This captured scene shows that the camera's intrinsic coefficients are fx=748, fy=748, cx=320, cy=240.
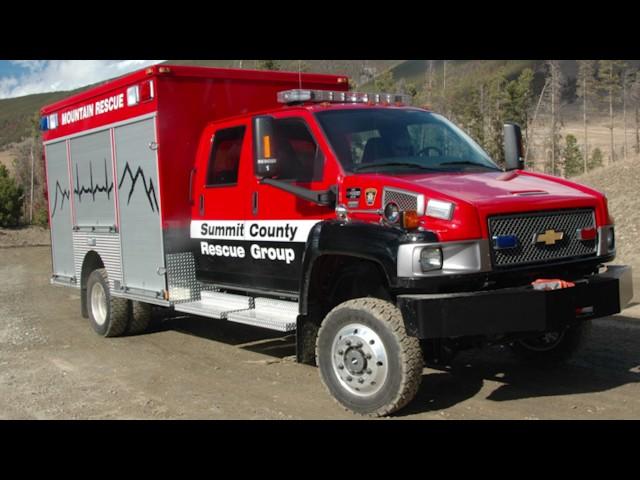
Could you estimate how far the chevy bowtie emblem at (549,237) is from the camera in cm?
540

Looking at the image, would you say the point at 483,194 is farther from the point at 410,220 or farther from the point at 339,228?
the point at 339,228

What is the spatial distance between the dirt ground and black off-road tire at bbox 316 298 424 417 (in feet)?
0.55

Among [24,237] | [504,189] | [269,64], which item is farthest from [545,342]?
[24,237]

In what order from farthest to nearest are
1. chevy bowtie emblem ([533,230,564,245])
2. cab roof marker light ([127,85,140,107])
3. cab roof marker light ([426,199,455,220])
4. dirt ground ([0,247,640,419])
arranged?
cab roof marker light ([127,85,140,107]) < dirt ground ([0,247,640,419]) < chevy bowtie emblem ([533,230,564,245]) < cab roof marker light ([426,199,455,220])

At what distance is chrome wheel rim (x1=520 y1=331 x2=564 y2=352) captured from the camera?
6801 mm

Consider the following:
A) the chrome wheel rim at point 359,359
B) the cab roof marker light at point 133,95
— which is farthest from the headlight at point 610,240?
the cab roof marker light at point 133,95

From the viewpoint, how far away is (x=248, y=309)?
725cm

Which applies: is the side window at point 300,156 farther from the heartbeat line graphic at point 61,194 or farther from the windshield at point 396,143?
the heartbeat line graphic at point 61,194

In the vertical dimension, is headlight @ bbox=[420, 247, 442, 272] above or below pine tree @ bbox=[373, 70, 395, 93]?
below

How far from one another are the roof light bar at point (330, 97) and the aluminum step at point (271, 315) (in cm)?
187

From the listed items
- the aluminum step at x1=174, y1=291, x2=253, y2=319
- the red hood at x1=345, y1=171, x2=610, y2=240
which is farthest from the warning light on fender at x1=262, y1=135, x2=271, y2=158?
the aluminum step at x1=174, y1=291, x2=253, y2=319

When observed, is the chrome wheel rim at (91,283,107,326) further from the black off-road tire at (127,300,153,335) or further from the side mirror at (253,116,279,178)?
the side mirror at (253,116,279,178)

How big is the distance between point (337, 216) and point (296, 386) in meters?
1.68

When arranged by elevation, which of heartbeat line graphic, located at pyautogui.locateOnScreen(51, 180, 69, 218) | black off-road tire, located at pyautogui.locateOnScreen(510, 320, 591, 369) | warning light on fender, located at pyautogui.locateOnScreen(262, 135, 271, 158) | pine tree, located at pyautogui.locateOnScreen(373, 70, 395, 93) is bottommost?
black off-road tire, located at pyautogui.locateOnScreen(510, 320, 591, 369)
